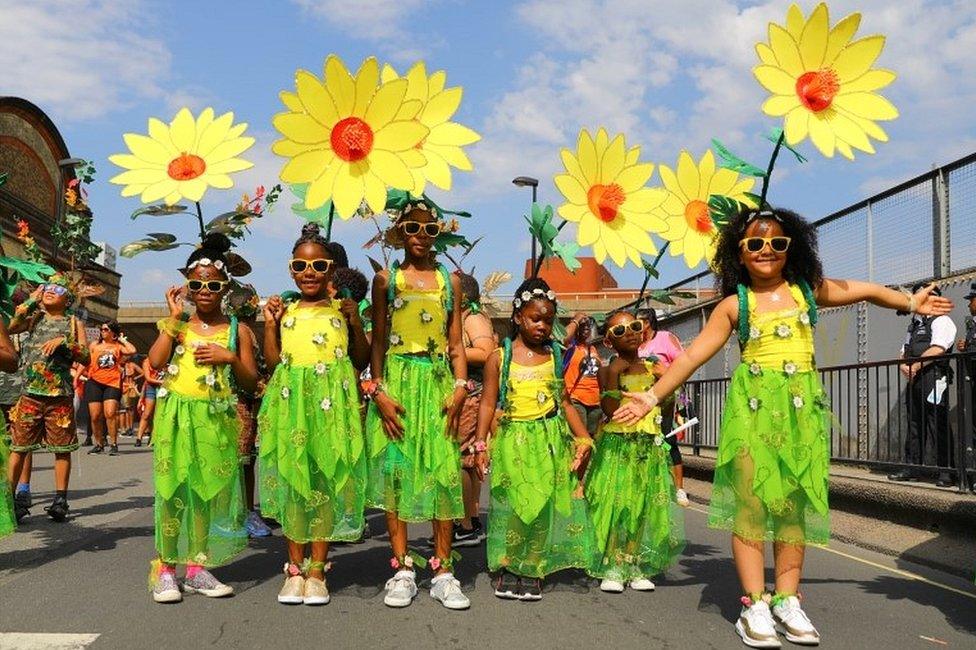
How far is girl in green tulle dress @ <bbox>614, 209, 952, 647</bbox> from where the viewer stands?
3904 millimetres

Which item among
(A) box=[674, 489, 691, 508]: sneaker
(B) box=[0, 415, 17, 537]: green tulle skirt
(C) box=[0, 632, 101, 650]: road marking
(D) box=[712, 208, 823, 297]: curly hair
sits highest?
(D) box=[712, 208, 823, 297]: curly hair

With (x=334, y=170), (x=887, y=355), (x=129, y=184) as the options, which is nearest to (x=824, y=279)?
(x=334, y=170)

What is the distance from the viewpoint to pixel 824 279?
14.1 ft

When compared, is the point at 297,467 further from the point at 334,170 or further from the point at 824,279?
the point at 824,279

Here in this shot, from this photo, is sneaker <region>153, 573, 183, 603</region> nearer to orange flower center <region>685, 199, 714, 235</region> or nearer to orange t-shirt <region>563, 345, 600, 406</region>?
orange flower center <region>685, 199, 714, 235</region>

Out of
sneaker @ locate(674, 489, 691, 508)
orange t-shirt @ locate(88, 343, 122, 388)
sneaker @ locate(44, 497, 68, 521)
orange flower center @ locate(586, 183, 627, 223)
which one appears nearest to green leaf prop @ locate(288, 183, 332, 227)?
orange flower center @ locate(586, 183, 627, 223)

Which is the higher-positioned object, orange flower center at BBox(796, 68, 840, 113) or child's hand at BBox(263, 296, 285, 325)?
orange flower center at BBox(796, 68, 840, 113)

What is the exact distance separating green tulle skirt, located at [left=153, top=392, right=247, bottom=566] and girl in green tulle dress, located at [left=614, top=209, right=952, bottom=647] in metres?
2.05

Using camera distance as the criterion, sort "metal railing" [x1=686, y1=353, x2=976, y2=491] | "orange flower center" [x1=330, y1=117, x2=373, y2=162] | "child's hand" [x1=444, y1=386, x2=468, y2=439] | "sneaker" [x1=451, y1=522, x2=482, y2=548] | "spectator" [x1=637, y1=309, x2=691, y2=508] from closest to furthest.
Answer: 1. "orange flower center" [x1=330, y1=117, x2=373, y2=162]
2. "child's hand" [x1=444, y1=386, x2=468, y2=439]
3. "spectator" [x1=637, y1=309, x2=691, y2=508]
4. "sneaker" [x1=451, y1=522, x2=482, y2=548]
5. "metal railing" [x1=686, y1=353, x2=976, y2=491]

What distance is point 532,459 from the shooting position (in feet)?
15.1

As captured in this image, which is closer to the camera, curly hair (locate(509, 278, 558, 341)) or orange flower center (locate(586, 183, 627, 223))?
curly hair (locate(509, 278, 558, 341))

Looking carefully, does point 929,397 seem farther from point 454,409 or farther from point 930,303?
point 454,409

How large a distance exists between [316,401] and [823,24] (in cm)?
296

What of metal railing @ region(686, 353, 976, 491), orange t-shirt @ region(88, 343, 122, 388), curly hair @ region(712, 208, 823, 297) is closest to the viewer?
curly hair @ region(712, 208, 823, 297)
